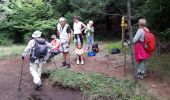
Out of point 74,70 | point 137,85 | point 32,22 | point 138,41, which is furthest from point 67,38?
point 32,22

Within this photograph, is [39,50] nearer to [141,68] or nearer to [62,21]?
[62,21]

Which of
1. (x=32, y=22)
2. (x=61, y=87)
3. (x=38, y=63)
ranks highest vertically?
(x=32, y=22)

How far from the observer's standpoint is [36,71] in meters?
10.8

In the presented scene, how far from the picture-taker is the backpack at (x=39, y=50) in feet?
34.0

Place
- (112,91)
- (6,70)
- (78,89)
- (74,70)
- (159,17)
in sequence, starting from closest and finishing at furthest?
1. (112,91)
2. (78,89)
3. (74,70)
4. (6,70)
5. (159,17)

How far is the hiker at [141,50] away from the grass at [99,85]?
33.7 inches

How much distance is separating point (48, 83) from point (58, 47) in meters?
2.58

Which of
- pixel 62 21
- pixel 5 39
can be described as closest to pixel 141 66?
pixel 62 21

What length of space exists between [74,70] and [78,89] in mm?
1429

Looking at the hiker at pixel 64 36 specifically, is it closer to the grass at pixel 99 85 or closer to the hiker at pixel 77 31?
the hiker at pixel 77 31

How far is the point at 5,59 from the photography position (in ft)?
45.7

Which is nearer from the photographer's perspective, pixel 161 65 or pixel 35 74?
pixel 35 74

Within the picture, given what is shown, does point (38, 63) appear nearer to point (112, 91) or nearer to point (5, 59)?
point (112, 91)

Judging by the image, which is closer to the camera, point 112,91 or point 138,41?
point 112,91
